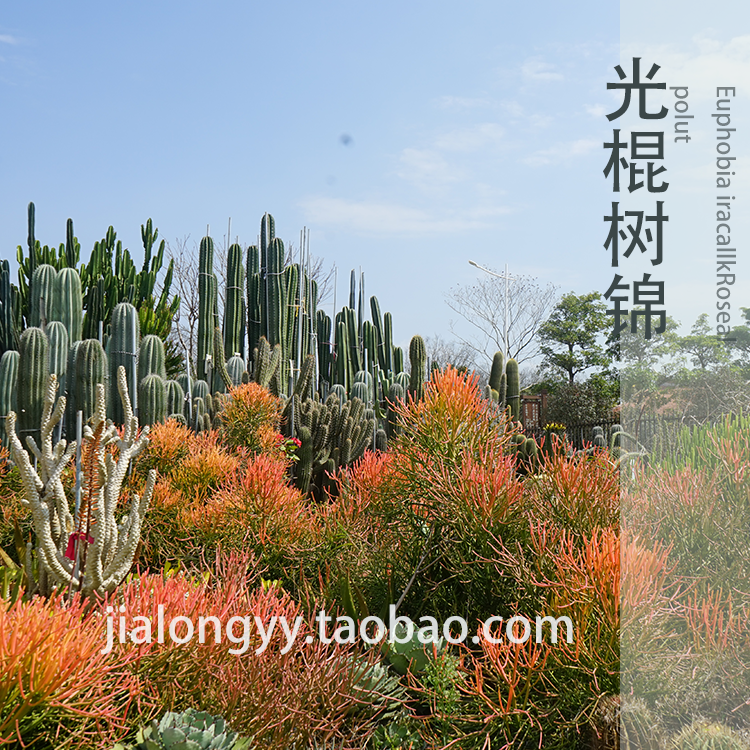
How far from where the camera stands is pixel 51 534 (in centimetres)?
250

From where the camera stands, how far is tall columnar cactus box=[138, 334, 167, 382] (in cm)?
705

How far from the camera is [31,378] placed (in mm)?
5840

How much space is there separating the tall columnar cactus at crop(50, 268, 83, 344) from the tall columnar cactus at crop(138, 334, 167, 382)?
1.27 meters

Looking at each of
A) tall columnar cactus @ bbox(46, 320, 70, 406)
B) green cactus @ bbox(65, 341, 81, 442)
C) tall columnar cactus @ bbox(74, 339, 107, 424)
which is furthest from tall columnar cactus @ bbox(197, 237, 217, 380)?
tall columnar cactus @ bbox(74, 339, 107, 424)

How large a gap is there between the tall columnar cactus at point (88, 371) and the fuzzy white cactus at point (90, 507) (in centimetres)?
395

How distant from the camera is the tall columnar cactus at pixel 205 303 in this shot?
33.9 feet

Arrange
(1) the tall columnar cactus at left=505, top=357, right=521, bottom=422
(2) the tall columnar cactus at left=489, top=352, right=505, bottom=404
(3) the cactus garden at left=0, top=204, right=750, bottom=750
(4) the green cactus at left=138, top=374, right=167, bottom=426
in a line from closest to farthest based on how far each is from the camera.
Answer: (3) the cactus garden at left=0, top=204, right=750, bottom=750
(4) the green cactus at left=138, top=374, right=167, bottom=426
(2) the tall columnar cactus at left=489, top=352, right=505, bottom=404
(1) the tall columnar cactus at left=505, top=357, right=521, bottom=422

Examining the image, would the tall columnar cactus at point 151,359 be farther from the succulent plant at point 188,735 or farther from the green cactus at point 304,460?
the succulent plant at point 188,735

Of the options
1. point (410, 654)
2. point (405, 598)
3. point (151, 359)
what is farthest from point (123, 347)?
point (410, 654)

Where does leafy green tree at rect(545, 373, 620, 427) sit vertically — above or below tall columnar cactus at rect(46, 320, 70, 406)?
below

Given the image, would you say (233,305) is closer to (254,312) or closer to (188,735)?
(254,312)

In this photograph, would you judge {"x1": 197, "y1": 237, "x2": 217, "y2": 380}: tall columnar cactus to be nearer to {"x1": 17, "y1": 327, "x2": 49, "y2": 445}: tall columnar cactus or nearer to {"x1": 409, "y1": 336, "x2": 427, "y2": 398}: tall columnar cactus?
{"x1": 409, "y1": 336, "x2": 427, "y2": 398}: tall columnar cactus

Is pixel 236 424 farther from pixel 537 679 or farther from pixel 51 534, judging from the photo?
pixel 537 679

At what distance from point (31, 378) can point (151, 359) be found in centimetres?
139
